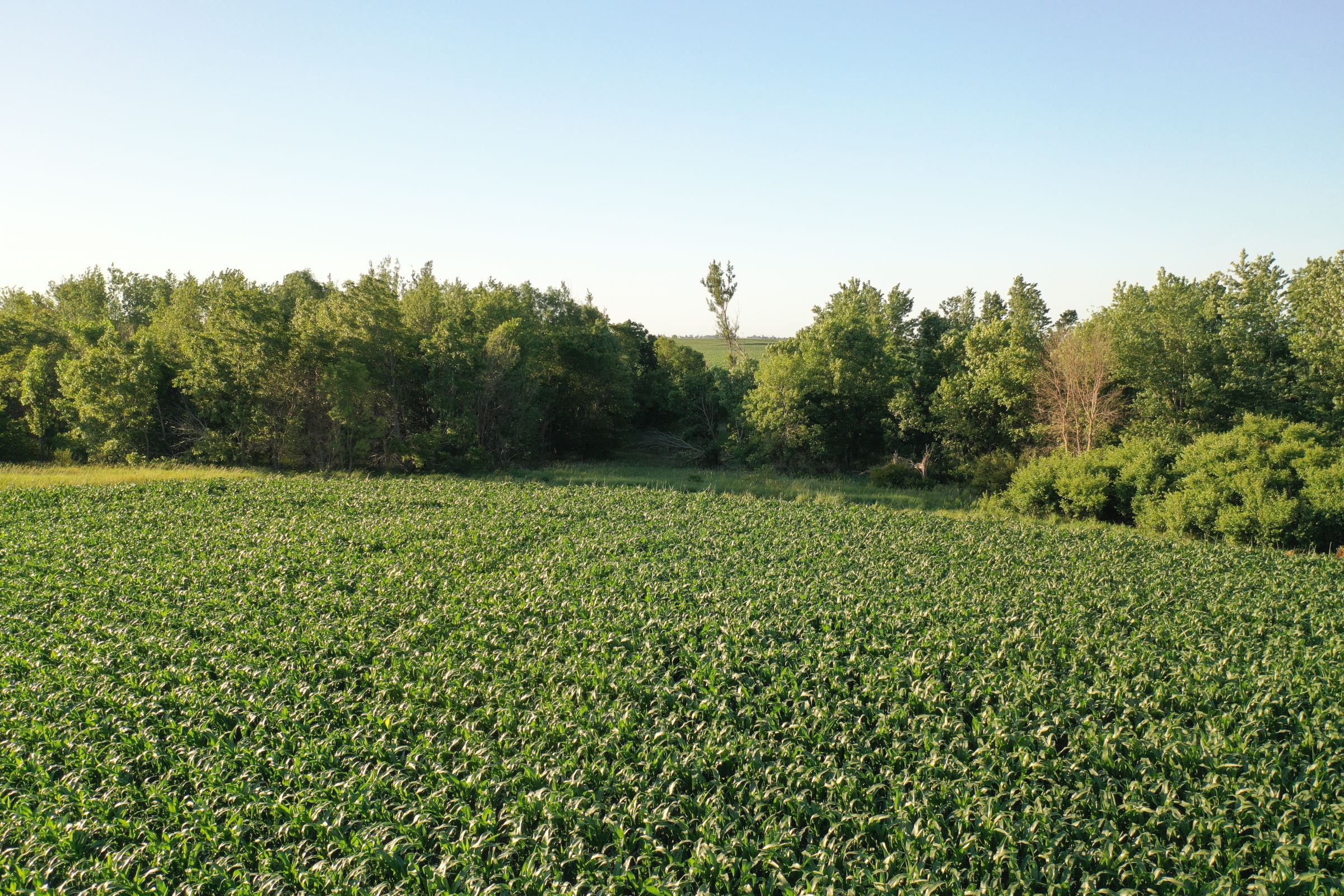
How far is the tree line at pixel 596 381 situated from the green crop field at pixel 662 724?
64.3ft

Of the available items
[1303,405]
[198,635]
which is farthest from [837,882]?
[1303,405]

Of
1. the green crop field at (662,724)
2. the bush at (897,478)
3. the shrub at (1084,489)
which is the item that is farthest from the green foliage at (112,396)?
the shrub at (1084,489)

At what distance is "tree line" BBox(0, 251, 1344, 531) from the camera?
112 feet

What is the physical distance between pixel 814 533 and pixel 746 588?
6872 mm

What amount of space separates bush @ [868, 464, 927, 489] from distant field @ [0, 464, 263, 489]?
34.2m

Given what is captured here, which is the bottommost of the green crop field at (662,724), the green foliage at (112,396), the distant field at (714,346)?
the green crop field at (662,724)

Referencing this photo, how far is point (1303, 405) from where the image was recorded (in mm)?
31672

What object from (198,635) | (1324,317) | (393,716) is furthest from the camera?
(1324,317)

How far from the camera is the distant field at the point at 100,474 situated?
30.5m

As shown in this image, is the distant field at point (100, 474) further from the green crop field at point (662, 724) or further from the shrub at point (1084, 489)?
the shrub at point (1084, 489)

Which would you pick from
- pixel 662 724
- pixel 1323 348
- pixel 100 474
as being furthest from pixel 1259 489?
pixel 100 474

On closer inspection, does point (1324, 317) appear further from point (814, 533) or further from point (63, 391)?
point (63, 391)

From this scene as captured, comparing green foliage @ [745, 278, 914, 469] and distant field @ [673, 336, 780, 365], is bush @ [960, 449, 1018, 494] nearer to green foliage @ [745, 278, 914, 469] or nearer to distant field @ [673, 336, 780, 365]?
green foliage @ [745, 278, 914, 469]

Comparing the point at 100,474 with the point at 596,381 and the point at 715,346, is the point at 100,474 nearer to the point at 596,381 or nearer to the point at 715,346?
the point at 596,381
